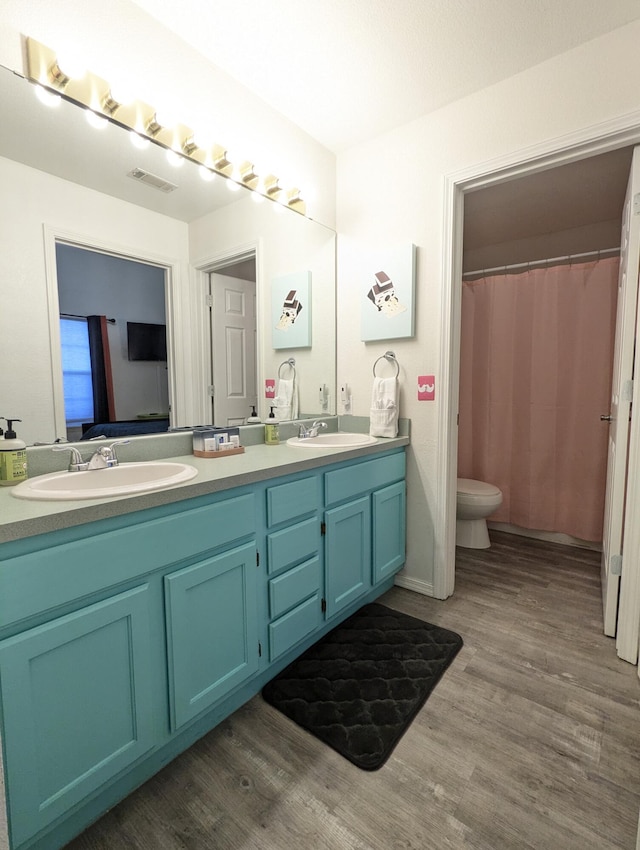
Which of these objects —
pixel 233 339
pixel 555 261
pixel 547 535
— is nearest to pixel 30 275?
pixel 233 339

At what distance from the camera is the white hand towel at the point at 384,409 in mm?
2188

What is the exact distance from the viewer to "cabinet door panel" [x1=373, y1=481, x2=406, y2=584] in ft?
6.72

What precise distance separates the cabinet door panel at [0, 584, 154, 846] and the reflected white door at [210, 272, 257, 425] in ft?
3.41

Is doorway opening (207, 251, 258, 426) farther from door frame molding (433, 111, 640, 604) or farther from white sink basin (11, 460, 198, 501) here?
door frame molding (433, 111, 640, 604)

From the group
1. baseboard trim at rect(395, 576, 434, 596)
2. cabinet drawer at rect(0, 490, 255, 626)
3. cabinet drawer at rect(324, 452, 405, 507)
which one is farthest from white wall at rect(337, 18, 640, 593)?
cabinet drawer at rect(0, 490, 255, 626)

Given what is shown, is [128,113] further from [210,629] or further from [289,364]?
[210,629]

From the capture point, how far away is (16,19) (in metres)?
1.25

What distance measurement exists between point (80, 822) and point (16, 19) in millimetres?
2255

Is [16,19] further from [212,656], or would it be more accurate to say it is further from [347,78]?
[212,656]

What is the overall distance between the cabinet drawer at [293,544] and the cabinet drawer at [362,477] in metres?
0.14

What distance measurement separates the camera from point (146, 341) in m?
1.64

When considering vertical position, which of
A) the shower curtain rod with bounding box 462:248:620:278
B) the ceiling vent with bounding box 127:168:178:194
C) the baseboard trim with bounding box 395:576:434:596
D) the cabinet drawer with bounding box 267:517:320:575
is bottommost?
the baseboard trim with bounding box 395:576:434:596

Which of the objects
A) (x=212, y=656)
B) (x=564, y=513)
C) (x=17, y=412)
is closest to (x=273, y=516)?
(x=212, y=656)

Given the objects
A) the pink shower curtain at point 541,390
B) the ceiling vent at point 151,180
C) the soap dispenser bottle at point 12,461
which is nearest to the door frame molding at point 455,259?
the pink shower curtain at point 541,390
